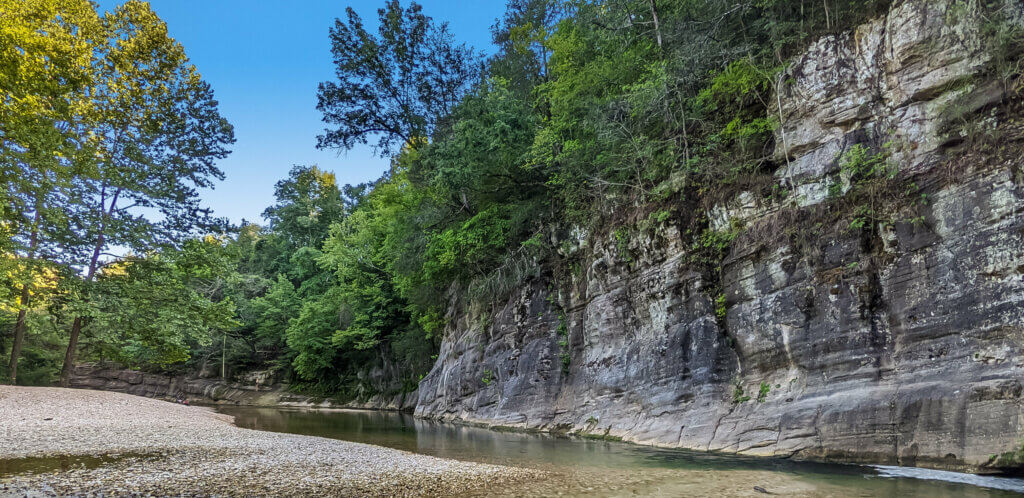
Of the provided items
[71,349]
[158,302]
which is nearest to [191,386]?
[71,349]

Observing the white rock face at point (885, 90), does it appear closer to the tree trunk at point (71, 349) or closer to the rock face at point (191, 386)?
the tree trunk at point (71, 349)

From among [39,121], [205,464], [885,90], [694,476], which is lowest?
[205,464]

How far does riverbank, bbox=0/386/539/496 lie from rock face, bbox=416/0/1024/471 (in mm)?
5762

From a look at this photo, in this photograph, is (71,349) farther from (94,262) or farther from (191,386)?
(191,386)

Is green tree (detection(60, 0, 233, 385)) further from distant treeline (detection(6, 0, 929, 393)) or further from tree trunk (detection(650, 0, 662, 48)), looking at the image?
tree trunk (detection(650, 0, 662, 48))

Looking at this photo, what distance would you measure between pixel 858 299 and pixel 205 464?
39.8ft

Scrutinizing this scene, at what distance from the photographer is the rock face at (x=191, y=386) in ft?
120

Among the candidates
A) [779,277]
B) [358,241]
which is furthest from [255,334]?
[779,277]

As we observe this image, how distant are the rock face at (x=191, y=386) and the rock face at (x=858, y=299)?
29.5m

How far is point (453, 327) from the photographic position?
2548 cm

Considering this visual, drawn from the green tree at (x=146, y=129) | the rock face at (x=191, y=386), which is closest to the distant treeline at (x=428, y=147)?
the green tree at (x=146, y=129)

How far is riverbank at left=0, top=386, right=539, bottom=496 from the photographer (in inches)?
243

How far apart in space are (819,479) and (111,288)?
65.5ft

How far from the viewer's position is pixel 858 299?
9766 millimetres
